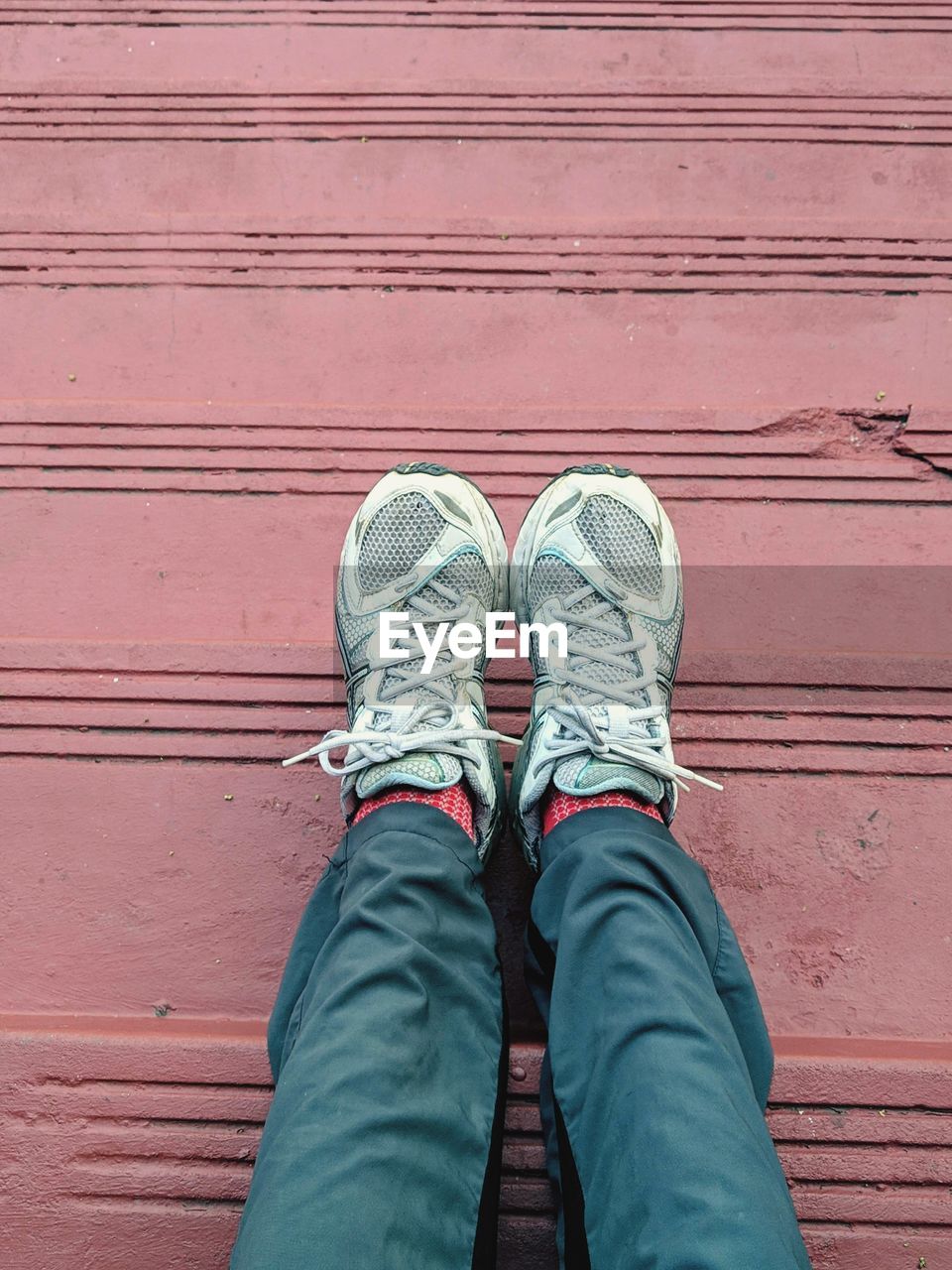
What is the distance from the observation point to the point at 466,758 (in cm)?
99

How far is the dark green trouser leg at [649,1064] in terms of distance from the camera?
64cm

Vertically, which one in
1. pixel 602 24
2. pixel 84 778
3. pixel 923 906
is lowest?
pixel 923 906

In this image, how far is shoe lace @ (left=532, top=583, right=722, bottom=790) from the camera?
972 millimetres

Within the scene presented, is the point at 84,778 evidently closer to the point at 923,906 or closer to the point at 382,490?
the point at 382,490

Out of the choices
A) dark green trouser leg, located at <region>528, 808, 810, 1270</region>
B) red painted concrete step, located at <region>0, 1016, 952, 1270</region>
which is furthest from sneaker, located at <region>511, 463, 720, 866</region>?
red painted concrete step, located at <region>0, 1016, 952, 1270</region>

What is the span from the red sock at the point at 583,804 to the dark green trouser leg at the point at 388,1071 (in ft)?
0.42

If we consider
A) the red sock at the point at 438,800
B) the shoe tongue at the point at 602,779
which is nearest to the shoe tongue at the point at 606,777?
the shoe tongue at the point at 602,779

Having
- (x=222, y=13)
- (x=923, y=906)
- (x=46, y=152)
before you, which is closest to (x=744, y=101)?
(x=222, y=13)

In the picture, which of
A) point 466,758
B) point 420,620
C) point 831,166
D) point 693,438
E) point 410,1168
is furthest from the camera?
point 831,166

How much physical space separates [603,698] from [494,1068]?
1.49ft

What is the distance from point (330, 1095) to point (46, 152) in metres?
1.51

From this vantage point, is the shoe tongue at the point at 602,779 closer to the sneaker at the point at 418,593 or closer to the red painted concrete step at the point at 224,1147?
the sneaker at the point at 418,593

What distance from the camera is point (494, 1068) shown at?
0.81 meters

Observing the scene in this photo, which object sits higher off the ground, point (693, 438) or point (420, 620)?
point (693, 438)
